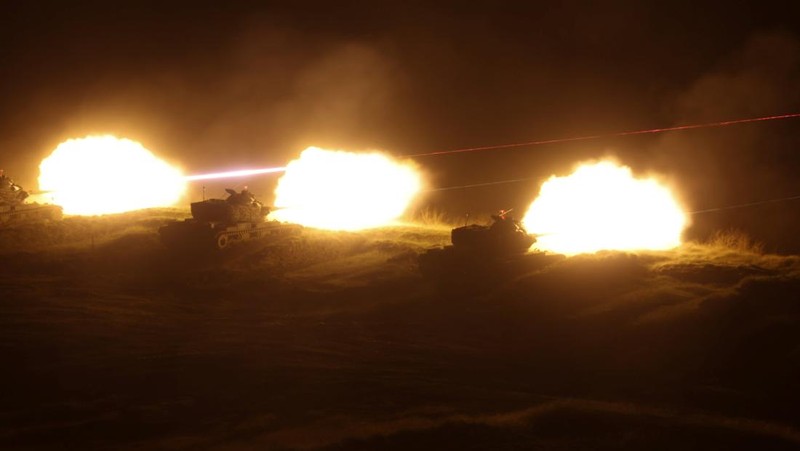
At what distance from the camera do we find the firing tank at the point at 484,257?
15.9 m

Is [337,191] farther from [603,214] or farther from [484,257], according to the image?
[484,257]

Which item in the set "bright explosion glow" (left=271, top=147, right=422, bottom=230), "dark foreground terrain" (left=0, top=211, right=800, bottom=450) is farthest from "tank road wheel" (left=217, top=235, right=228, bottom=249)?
"bright explosion glow" (left=271, top=147, right=422, bottom=230)

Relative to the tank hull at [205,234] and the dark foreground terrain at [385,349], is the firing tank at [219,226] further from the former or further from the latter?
the dark foreground terrain at [385,349]

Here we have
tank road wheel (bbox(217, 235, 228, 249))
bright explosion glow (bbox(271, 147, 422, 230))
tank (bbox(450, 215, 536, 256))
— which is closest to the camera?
tank (bbox(450, 215, 536, 256))

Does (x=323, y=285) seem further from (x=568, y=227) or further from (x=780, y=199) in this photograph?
(x=780, y=199)

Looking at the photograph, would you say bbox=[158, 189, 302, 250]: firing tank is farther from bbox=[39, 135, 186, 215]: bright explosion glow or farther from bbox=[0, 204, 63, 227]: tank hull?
bbox=[39, 135, 186, 215]: bright explosion glow

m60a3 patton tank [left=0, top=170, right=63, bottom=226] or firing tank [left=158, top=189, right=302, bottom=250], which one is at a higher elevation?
m60a3 patton tank [left=0, top=170, right=63, bottom=226]

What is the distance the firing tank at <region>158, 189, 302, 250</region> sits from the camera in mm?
18281

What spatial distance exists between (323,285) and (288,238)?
3789 mm

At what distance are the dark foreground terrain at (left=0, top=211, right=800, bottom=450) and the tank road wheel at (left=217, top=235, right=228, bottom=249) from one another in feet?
1.21

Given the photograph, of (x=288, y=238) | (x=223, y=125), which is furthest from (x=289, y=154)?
(x=288, y=238)

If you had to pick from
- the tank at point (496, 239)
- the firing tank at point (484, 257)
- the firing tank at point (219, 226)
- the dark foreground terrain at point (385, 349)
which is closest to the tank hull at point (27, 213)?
the dark foreground terrain at point (385, 349)

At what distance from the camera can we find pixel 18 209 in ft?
71.9

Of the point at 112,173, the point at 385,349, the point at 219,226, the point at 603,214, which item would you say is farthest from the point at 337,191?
the point at 385,349
